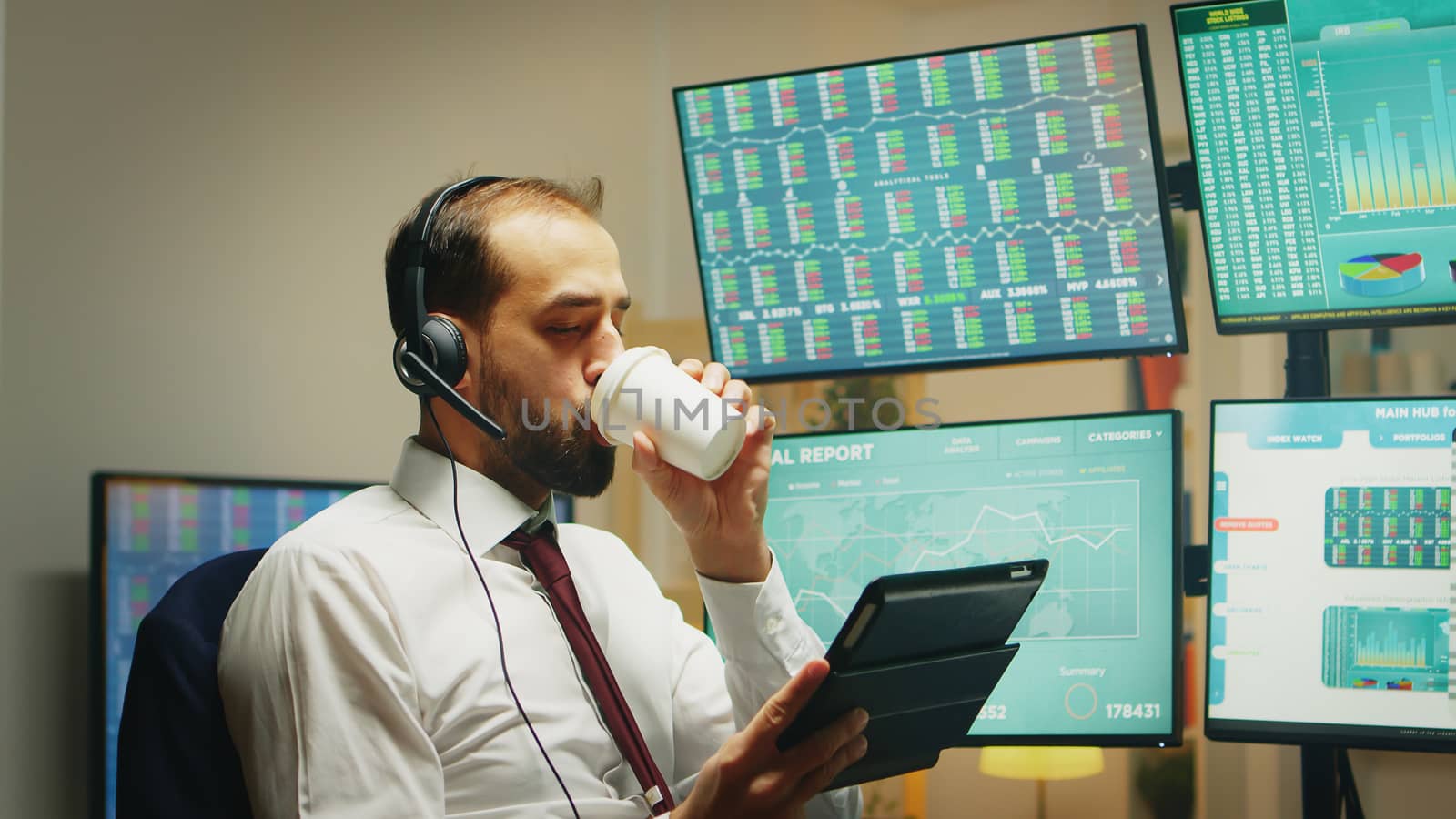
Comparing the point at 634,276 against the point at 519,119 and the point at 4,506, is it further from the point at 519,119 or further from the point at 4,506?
the point at 4,506

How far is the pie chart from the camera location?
1575 mm

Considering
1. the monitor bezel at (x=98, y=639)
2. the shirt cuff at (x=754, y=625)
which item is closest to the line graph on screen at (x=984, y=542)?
the shirt cuff at (x=754, y=625)

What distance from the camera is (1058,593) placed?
1.65 metres

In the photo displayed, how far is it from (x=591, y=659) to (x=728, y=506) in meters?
0.21

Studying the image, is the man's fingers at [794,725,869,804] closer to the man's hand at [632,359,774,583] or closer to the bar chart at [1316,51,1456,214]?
the man's hand at [632,359,774,583]

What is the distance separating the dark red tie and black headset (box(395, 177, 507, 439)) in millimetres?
134

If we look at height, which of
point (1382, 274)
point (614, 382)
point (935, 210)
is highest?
point (935, 210)

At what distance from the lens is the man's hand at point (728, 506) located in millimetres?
1266

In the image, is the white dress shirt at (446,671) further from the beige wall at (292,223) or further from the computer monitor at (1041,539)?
the beige wall at (292,223)

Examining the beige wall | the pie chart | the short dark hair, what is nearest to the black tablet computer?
the short dark hair

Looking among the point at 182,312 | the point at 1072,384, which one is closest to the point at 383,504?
the point at 182,312

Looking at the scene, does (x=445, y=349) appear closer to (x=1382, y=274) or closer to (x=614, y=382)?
(x=614, y=382)

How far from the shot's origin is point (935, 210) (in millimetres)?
1730

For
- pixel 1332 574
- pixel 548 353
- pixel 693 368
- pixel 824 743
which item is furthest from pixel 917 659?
pixel 1332 574
